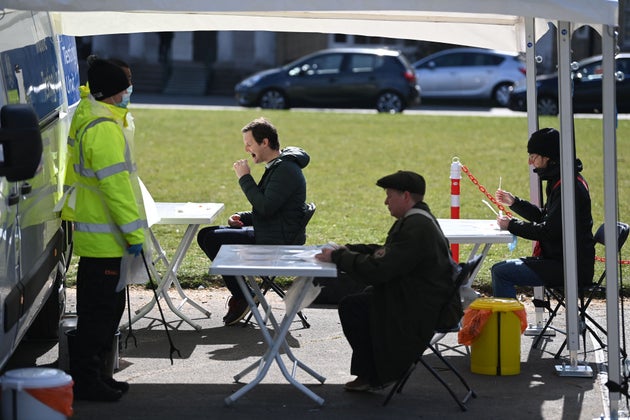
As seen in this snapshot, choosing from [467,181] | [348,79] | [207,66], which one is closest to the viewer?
[467,181]

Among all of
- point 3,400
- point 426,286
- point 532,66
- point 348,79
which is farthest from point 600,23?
point 348,79

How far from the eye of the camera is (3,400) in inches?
217

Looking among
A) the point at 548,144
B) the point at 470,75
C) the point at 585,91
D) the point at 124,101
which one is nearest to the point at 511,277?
the point at 548,144

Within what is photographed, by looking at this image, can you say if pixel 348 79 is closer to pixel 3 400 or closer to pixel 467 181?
pixel 467 181

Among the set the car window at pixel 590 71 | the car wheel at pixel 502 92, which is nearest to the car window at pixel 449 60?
the car wheel at pixel 502 92

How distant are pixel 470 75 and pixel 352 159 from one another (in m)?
13.0

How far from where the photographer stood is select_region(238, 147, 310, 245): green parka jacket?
7.72 m

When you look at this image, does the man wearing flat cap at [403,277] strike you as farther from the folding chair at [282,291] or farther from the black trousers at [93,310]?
the folding chair at [282,291]

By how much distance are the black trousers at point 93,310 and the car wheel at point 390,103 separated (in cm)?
2058

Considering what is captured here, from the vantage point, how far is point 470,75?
30.1 m

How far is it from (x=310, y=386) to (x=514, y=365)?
132cm

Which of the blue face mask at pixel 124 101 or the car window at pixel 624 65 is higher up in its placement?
the blue face mask at pixel 124 101

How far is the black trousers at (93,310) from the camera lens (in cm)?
634

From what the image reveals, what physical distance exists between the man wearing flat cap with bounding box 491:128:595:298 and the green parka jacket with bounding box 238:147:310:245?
54.5 inches
